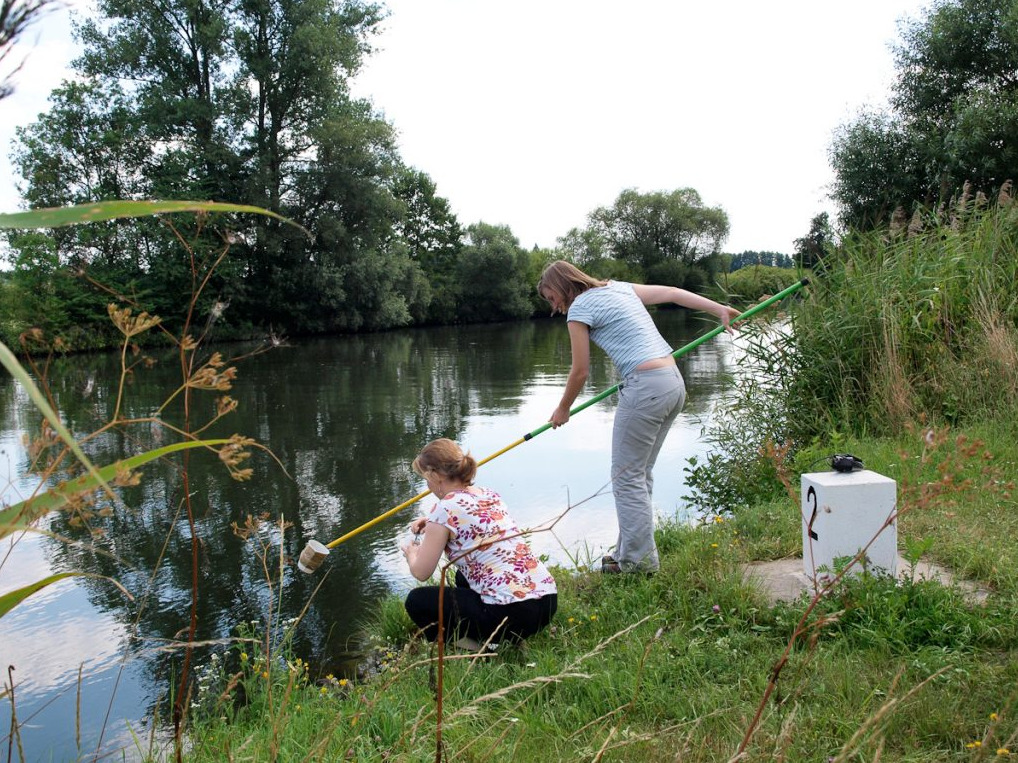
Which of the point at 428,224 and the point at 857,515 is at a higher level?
the point at 428,224

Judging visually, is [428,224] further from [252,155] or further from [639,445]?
[639,445]

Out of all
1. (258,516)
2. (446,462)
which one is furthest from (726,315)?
(258,516)

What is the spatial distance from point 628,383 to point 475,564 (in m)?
1.12

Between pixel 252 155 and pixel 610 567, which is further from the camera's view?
pixel 252 155

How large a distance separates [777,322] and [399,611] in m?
4.19

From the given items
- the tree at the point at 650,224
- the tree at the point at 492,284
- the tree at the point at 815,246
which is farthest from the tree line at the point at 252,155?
the tree at the point at 650,224

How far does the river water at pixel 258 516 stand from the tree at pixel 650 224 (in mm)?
40732

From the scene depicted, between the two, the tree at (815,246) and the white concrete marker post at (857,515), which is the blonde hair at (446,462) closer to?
the white concrete marker post at (857,515)

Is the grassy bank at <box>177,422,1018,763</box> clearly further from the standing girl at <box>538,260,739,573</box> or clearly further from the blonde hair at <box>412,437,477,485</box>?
the blonde hair at <box>412,437,477,485</box>

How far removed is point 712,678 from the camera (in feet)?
9.09

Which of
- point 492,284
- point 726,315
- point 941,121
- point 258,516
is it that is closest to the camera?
point 726,315

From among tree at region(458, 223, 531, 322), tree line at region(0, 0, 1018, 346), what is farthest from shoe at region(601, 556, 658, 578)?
tree at region(458, 223, 531, 322)

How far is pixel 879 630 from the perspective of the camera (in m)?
2.82

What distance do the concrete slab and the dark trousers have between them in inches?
33.8
